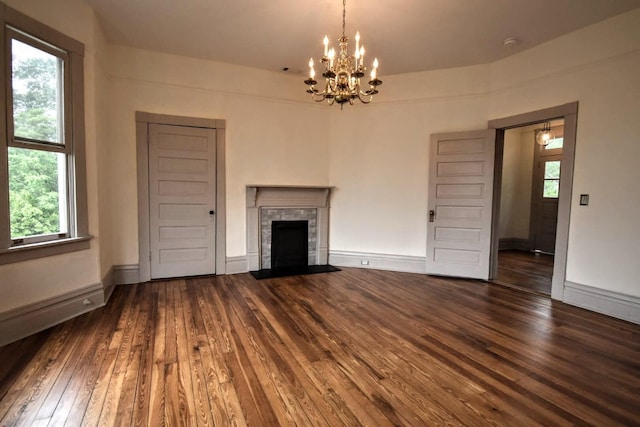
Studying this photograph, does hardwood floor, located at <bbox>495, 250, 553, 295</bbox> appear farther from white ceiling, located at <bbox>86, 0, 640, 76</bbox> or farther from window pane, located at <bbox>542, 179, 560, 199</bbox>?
white ceiling, located at <bbox>86, 0, 640, 76</bbox>

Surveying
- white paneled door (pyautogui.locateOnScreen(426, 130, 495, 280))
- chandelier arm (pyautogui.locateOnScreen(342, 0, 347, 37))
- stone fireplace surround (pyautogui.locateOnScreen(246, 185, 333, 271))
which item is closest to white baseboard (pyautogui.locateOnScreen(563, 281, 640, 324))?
white paneled door (pyautogui.locateOnScreen(426, 130, 495, 280))

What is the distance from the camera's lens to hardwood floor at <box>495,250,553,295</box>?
4.52m

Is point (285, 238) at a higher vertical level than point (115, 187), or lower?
lower

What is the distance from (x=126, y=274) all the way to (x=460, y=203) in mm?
4780

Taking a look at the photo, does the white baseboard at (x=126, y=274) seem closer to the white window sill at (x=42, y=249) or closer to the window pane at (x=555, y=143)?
the white window sill at (x=42, y=249)

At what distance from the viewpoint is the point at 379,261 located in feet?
17.4

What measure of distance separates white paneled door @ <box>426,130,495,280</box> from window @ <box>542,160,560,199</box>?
3473mm

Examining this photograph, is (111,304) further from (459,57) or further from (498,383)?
(459,57)

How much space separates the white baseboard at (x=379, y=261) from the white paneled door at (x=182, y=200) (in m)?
2.05

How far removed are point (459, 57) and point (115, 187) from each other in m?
4.94

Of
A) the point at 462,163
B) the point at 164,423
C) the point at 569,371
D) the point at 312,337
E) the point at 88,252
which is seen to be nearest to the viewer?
the point at 164,423

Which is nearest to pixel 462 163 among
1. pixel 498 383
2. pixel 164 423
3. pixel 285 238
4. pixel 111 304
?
pixel 285 238

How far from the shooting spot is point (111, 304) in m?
3.52

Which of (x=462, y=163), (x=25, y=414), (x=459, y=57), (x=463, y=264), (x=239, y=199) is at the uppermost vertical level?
(x=459, y=57)
